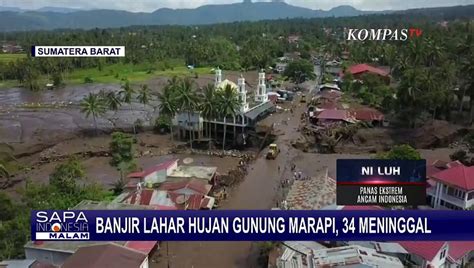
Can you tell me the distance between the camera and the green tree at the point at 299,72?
50.3 m

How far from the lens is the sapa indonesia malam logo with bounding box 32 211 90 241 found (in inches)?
349

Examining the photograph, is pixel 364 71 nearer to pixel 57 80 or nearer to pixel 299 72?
pixel 299 72

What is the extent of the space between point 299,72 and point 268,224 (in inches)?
1711

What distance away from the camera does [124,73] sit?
60500 millimetres

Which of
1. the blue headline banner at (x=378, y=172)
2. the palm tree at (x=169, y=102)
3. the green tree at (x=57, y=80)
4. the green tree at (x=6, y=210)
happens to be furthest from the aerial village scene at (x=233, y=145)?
the blue headline banner at (x=378, y=172)

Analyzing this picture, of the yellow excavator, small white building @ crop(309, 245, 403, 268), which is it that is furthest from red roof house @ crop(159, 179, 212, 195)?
small white building @ crop(309, 245, 403, 268)

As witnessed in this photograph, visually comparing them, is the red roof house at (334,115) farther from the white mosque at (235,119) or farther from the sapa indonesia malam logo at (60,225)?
the sapa indonesia malam logo at (60,225)

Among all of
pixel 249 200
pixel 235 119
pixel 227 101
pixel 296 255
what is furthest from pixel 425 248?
pixel 235 119

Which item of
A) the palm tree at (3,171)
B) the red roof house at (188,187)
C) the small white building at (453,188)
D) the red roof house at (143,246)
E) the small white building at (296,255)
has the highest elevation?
the small white building at (453,188)

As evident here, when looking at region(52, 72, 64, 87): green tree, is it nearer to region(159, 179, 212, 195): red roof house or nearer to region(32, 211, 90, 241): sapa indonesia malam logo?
region(159, 179, 212, 195): red roof house

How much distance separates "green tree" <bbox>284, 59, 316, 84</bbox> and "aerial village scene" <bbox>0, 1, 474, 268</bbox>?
0.54ft

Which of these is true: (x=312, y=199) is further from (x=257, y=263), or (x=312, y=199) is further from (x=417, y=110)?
(x=417, y=110)

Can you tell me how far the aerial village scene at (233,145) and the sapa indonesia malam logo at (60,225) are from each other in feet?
7.87

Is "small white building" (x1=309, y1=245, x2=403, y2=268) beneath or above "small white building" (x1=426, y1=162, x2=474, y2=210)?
beneath
